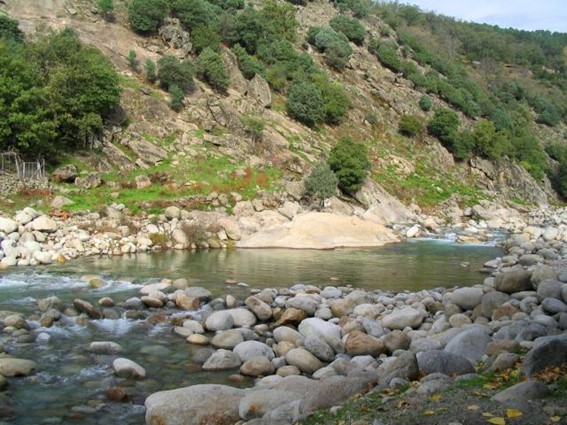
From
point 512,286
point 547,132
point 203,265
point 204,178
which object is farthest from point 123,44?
point 547,132

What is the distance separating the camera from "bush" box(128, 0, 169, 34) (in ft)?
217

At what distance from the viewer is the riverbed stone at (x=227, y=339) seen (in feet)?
54.4

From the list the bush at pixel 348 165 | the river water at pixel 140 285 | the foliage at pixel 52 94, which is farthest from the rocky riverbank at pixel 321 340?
the bush at pixel 348 165

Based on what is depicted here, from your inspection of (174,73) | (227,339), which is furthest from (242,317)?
(174,73)

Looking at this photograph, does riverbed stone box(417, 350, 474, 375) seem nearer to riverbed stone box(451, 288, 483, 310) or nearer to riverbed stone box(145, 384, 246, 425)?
riverbed stone box(145, 384, 246, 425)

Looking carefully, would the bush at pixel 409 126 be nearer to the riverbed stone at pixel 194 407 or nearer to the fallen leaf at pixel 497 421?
the riverbed stone at pixel 194 407

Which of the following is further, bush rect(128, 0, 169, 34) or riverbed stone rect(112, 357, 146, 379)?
bush rect(128, 0, 169, 34)

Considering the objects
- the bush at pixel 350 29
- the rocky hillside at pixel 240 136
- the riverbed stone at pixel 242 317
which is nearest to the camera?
the riverbed stone at pixel 242 317

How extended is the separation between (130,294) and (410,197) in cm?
4621

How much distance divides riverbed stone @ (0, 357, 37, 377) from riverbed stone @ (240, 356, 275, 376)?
17.5 feet

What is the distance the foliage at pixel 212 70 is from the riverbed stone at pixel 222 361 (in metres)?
52.0

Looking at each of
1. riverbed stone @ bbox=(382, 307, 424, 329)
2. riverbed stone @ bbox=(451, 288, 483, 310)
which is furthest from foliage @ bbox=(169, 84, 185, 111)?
riverbed stone @ bbox=(451, 288, 483, 310)

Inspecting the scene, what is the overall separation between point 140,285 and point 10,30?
4475 centimetres

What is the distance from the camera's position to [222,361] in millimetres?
14898
